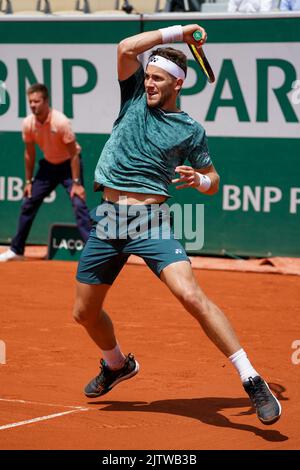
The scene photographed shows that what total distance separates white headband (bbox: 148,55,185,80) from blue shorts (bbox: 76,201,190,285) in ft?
2.74

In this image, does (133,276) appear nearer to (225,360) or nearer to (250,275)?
(250,275)


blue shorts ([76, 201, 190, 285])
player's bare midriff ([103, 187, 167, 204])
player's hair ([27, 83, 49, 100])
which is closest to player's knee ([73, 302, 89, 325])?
blue shorts ([76, 201, 190, 285])

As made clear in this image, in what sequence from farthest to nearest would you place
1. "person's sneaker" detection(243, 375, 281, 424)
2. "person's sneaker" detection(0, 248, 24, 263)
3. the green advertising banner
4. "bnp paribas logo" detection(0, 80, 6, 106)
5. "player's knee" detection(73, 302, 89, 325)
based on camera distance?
1. "bnp paribas logo" detection(0, 80, 6, 106)
2. "person's sneaker" detection(0, 248, 24, 263)
3. the green advertising banner
4. "player's knee" detection(73, 302, 89, 325)
5. "person's sneaker" detection(243, 375, 281, 424)

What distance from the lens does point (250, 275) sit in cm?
1259

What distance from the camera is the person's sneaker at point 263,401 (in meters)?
5.97

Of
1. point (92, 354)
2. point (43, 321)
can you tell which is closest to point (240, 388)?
point (92, 354)

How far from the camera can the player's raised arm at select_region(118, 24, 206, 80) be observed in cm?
636

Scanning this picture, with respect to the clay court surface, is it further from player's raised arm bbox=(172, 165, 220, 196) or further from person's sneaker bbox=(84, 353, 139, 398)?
player's raised arm bbox=(172, 165, 220, 196)

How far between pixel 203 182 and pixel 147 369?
6.79ft

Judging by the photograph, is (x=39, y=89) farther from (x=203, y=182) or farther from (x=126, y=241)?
(x=203, y=182)

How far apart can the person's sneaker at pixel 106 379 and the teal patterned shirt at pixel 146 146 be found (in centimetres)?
131

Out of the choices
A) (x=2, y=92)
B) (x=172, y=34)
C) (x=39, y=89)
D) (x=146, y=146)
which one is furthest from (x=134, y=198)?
(x=2, y=92)

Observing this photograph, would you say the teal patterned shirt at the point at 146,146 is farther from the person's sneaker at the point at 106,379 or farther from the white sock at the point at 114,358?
the person's sneaker at the point at 106,379

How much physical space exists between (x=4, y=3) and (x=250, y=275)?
5.91m
